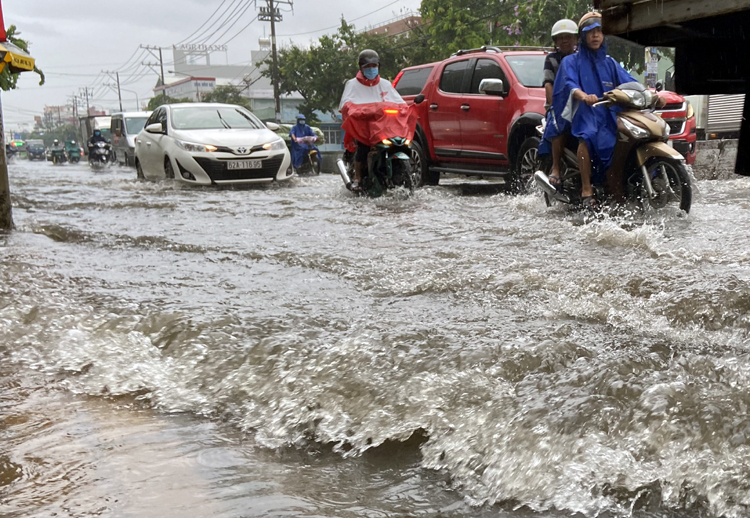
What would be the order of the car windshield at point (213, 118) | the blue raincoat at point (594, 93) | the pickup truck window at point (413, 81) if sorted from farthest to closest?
the car windshield at point (213, 118), the pickup truck window at point (413, 81), the blue raincoat at point (594, 93)

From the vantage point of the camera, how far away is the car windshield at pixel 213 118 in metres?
12.4

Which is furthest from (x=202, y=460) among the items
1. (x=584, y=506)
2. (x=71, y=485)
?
(x=584, y=506)

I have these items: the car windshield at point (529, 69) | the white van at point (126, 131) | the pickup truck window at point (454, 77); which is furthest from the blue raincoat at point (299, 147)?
the car windshield at point (529, 69)

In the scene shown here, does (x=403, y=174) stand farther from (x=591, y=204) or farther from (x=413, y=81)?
(x=591, y=204)

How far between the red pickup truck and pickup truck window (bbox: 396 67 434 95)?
1cm

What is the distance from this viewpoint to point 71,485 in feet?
6.75

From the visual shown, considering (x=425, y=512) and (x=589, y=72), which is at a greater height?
(x=589, y=72)

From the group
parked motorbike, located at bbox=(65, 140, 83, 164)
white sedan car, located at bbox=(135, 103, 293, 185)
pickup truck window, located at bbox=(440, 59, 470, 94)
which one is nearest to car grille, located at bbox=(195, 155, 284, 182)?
white sedan car, located at bbox=(135, 103, 293, 185)

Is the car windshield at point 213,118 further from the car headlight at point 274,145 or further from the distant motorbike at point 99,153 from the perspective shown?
the distant motorbike at point 99,153

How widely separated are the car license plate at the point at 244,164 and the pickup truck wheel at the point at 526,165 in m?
4.42

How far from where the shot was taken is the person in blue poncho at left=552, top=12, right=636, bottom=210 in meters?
6.16

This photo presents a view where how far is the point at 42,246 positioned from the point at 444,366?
14.5ft

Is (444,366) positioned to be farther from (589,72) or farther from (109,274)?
(589,72)

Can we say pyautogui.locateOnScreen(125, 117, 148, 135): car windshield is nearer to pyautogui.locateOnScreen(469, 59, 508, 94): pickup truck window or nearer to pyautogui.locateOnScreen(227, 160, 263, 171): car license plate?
pyautogui.locateOnScreen(227, 160, 263, 171): car license plate
